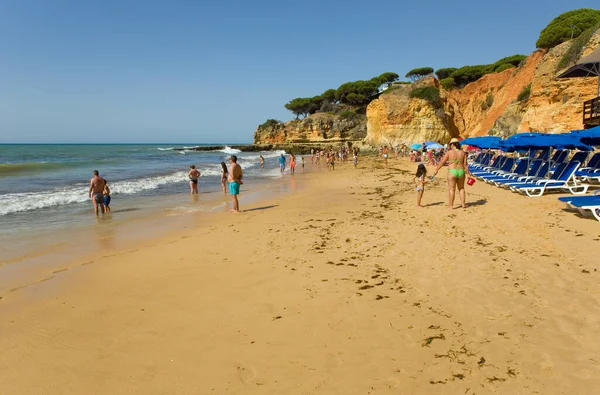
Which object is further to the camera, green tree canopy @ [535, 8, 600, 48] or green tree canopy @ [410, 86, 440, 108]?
green tree canopy @ [410, 86, 440, 108]

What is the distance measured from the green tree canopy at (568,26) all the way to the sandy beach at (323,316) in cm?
3482

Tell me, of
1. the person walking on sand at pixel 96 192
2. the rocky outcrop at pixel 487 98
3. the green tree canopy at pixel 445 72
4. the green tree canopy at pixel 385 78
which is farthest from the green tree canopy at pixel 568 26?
the green tree canopy at pixel 385 78

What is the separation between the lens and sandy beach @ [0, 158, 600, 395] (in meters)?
2.73

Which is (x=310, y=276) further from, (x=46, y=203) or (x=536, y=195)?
(x=46, y=203)

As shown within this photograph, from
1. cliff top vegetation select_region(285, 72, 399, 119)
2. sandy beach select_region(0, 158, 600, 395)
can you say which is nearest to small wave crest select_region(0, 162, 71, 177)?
sandy beach select_region(0, 158, 600, 395)

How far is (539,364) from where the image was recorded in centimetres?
275

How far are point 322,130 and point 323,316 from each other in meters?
65.3

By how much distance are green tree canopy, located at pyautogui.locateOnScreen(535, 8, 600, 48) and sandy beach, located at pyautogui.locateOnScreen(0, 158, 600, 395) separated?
34.8 m

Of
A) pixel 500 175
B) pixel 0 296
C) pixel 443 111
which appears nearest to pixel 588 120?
pixel 500 175

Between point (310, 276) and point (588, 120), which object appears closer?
point (310, 276)

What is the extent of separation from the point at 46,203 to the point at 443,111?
4332 cm

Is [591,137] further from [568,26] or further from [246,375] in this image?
[568,26]

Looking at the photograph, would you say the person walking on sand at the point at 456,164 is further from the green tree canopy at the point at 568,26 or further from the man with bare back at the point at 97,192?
the green tree canopy at the point at 568,26

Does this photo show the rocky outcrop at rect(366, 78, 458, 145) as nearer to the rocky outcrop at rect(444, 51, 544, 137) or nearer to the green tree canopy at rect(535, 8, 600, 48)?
the rocky outcrop at rect(444, 51, 544, 137)
